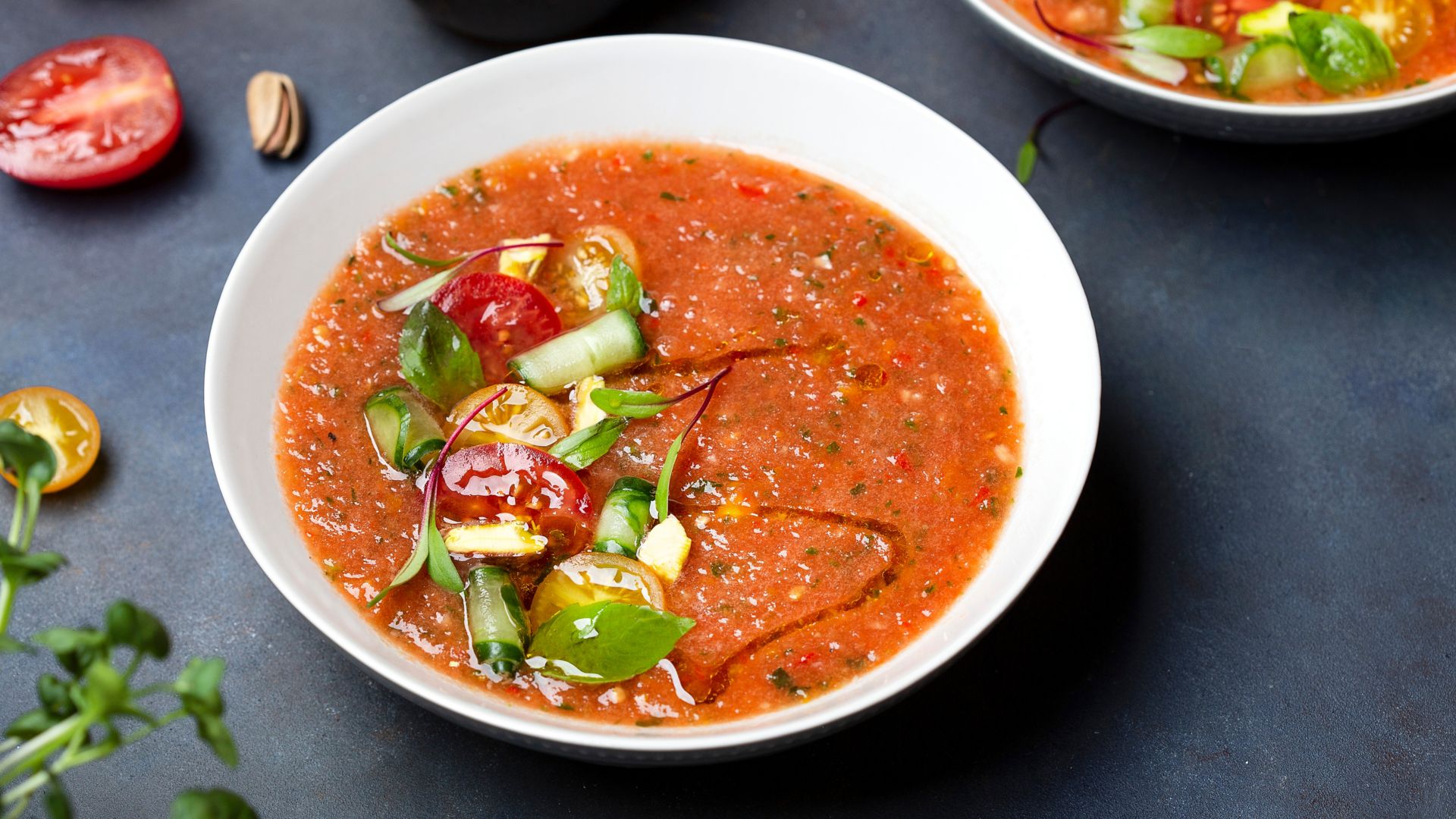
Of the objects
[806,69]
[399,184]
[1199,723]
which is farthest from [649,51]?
[1199,723]

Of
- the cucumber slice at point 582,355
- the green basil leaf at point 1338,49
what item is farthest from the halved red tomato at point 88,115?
the green basil leaf at point 1338,49

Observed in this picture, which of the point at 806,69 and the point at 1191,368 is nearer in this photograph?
the point at 806,69

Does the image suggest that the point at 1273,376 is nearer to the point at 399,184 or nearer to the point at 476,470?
the point at 476,470

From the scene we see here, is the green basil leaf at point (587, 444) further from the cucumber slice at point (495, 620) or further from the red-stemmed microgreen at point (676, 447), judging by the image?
the cucumber slice at point (495, 620)

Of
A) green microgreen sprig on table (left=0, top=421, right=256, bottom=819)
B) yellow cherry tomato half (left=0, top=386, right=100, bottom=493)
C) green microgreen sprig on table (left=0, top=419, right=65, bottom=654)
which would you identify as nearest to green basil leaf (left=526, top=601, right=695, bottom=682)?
green microgreen sprig on table (left=0, top=421, right=256, bottom=819)

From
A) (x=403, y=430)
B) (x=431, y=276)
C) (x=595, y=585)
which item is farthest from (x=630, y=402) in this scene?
(x=431, y=276)

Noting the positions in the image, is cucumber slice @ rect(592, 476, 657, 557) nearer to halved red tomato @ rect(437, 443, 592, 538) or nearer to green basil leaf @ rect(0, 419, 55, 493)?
halved red tomato @ rect(437, 443, 592, 538)
